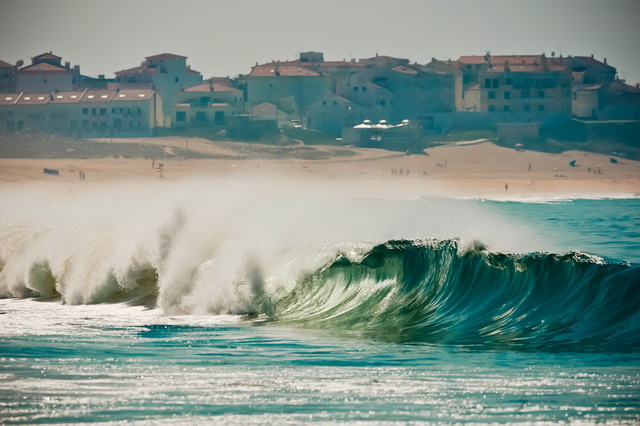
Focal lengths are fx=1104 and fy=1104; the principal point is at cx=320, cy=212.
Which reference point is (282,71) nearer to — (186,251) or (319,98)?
(319,98)

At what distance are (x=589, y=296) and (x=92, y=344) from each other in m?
8.01

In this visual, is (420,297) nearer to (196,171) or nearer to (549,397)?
(549,397)

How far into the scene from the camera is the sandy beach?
235 ft

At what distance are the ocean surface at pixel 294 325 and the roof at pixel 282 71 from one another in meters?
71.0

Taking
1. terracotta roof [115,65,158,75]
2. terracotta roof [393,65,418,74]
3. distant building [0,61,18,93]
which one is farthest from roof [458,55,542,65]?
distant building [0,61,18,93]

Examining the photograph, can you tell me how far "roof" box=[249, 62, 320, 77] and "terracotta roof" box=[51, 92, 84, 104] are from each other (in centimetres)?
1606

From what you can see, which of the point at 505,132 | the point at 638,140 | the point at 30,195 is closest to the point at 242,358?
the point at 30,195

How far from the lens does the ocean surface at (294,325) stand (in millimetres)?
12648

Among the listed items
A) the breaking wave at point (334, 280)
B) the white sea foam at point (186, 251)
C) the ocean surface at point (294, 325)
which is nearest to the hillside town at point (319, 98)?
the white sea foam at point (186, 251)

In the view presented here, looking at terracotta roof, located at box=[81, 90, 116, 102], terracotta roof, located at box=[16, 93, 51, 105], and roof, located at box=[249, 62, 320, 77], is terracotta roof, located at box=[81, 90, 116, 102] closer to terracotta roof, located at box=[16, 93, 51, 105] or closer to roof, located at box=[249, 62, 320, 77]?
terracotta roof, located at box=[16, 93, 51, 105]

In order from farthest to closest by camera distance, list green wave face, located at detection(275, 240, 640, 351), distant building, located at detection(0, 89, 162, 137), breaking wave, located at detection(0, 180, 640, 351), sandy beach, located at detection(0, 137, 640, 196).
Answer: distant building, located at detection(0, 89, 162, 137) < sandy beach, located at detection(0, 137, 640, 196) < breaking wave, located at detection(0, 180, 640, 351) < green wave face, located at detection(275, 240, 640, 351)

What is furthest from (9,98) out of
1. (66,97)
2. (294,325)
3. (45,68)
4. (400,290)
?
(294,325)

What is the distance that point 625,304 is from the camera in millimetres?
17578

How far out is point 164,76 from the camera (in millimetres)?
109938
